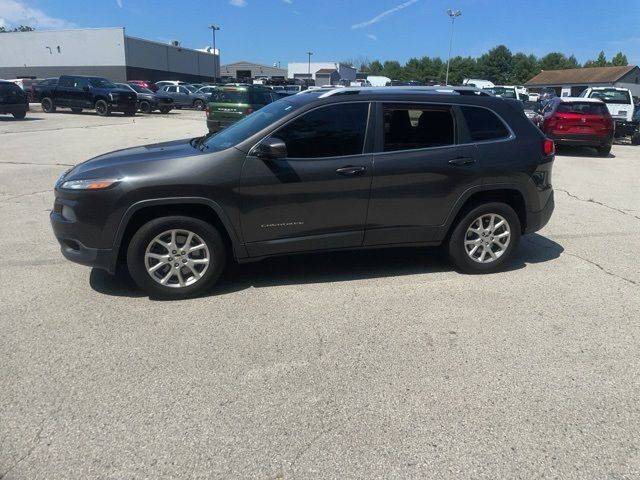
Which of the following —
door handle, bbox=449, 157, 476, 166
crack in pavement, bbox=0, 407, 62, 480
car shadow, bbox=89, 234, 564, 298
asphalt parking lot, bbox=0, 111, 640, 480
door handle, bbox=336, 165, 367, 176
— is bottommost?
crack in pavement, bbox=0, 407, 62, 480

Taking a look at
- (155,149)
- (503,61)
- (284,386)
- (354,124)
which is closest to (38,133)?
(155,149)

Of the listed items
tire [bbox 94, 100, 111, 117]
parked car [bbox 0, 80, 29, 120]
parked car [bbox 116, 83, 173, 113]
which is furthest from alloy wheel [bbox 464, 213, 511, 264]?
parked car [bbox 116, 83, 173, 113]

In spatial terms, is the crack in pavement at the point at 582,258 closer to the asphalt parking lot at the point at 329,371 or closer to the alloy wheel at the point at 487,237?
the asphalt parking lot at the point at 329,371

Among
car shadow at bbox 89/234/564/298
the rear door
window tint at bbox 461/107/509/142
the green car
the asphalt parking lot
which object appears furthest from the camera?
the green car

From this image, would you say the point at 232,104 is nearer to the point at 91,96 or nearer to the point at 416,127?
the point at 91,96

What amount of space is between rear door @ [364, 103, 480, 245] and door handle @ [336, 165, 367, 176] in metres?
0.14

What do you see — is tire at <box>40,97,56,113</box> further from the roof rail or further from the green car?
the roof rail

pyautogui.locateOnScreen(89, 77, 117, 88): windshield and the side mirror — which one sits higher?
pyautogui.locateOnScreen(89, 77, 117, 88): windshield

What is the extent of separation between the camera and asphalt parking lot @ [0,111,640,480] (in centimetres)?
260

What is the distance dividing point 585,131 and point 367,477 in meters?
14.7

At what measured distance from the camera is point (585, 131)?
14.5 m

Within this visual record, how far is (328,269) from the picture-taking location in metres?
5.22

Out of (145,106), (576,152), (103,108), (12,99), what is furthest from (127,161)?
(145,106)

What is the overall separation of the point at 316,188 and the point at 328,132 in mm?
532
